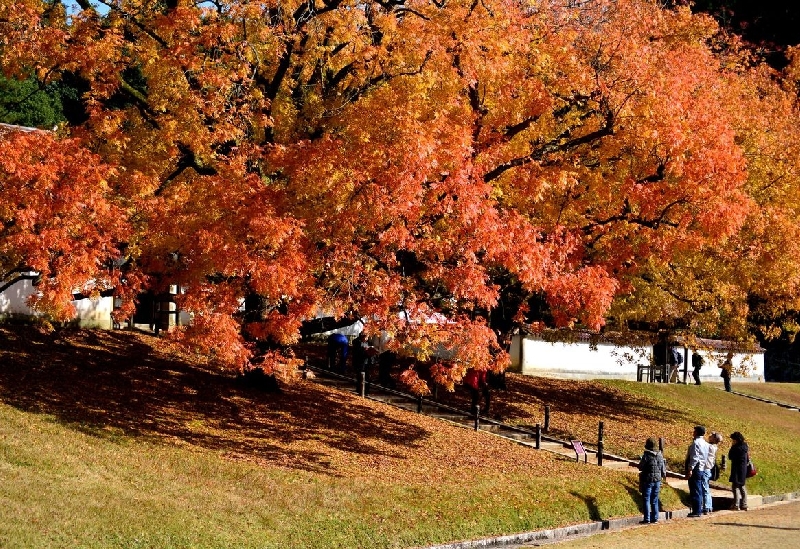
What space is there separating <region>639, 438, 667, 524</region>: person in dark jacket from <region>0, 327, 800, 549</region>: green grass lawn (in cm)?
62

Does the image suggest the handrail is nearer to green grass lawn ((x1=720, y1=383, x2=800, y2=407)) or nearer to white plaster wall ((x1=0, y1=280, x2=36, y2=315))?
white plaster wall ((x1=0, y1=280, x2=36, y2=315))

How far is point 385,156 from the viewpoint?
714 inches

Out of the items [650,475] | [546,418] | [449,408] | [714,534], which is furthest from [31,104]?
[714,534]

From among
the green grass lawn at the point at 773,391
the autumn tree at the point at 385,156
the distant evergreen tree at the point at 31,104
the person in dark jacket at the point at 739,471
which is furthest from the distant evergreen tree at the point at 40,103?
the person in dark jacket at the point at 739,471

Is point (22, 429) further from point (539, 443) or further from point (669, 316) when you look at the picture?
point (669, 316)

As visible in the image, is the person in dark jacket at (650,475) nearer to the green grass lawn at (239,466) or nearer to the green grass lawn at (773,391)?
the green grass lawn at (239,466)

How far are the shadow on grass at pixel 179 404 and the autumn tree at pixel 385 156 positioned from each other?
5.91 ft

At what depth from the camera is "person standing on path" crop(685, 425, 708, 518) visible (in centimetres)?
2055

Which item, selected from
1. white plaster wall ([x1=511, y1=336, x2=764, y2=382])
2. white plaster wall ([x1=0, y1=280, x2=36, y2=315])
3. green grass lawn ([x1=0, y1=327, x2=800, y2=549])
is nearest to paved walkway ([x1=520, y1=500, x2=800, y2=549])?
green grass lawn ([x1=0, y1=327, x2=800, y2=549])

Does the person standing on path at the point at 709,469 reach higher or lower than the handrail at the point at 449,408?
lower

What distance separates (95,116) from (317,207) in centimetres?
509

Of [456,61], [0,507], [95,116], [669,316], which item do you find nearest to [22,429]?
[0,507]

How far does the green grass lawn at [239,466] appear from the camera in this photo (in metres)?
14.0

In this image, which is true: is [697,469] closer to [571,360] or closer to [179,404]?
[179,404]
